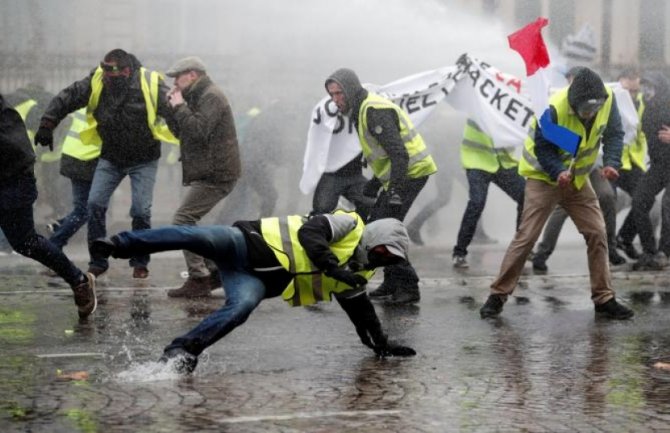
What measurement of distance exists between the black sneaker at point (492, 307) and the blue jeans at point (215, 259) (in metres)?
2.64

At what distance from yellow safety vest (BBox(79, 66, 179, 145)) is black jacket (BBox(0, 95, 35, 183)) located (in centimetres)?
222

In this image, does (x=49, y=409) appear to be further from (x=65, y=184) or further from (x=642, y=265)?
(x=65, y=184)

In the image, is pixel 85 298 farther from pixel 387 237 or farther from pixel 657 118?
pixel 657 118

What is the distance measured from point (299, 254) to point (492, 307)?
2737mm

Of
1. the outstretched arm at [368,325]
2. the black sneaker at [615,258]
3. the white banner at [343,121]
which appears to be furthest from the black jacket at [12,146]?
the black sneaker at [615,258]

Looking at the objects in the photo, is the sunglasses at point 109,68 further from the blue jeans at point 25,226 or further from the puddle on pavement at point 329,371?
the blue jeans at point 25,226

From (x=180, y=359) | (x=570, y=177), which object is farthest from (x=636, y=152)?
(x=180, y=359)

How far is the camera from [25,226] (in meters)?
8.92

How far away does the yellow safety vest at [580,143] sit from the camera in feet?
31.4

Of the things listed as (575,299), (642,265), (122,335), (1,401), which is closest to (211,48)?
(642,265)

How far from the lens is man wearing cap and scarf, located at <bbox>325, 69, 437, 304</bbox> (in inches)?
404

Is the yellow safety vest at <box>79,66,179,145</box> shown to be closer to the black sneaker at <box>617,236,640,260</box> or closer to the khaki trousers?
the khaki trousers

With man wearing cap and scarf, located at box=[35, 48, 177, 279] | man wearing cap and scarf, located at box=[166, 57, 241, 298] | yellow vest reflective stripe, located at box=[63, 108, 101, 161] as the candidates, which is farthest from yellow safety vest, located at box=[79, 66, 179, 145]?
man wearing cap and scarf, located at box=[166, 57, 241, 298]

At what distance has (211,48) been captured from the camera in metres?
24.5
